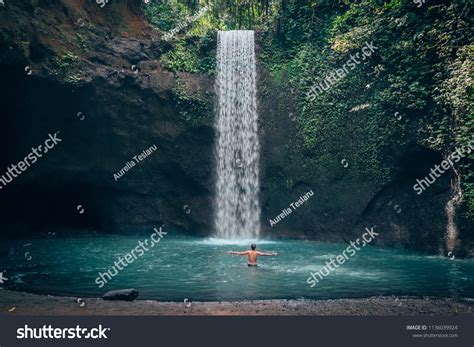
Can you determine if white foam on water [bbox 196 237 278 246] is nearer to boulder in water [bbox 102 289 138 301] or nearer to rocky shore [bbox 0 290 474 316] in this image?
boulder in water [bbox 102 289 138 301]

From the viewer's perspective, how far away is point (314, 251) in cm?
1923

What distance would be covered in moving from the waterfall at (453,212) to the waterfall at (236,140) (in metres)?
9.61

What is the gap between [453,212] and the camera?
18.4 meters

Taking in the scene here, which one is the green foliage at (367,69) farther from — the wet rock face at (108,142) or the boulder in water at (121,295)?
the boulder in water at (121,295)

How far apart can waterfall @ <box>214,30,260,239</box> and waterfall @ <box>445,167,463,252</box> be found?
31.5 feet

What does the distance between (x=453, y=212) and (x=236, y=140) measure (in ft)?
39.0

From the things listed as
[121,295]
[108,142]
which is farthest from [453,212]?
[108,142]

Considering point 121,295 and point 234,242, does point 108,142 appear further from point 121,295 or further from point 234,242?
point 121,295

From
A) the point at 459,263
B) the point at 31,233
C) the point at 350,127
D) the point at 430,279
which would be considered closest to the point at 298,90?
the point at 350,127

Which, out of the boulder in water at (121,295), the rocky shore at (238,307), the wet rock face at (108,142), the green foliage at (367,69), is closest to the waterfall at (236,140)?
the wet rock face at (108,142)

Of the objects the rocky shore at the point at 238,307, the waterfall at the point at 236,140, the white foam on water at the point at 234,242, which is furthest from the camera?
the waterfall at the point at 236,140

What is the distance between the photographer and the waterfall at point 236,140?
982 inches

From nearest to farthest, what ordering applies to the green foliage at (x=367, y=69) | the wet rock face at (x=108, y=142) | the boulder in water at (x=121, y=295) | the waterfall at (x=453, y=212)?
1. the boulder in water at (x=121, y=295)
2. the waterfall at (x=453, y=212)
3. the green foliage at (x=367, y=69)
4. the wet rock face at (x=108, y=142)

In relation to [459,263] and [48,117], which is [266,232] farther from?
[48,117]
